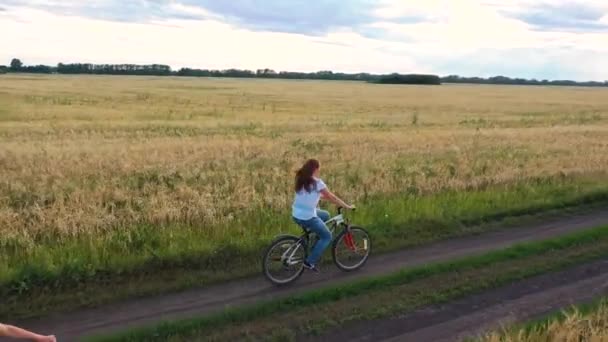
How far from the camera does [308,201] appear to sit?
8773 millimetres

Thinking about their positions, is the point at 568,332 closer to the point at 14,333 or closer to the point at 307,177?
the point at 307,177

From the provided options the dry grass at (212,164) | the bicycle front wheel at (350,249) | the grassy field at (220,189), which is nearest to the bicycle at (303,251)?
the bicycle front wheel at (350,249)

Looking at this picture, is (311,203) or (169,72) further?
(169,72)

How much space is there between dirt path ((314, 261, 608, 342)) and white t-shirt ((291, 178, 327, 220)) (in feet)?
6.77

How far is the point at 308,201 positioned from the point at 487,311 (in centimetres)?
265

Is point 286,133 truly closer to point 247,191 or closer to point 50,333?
point 247,191

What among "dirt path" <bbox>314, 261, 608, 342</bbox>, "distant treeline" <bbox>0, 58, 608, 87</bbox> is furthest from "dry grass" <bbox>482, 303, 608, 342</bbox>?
"distant treeline" <bbox>0, 58, 608, 87</bbox>

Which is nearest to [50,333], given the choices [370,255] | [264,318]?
[264,318]

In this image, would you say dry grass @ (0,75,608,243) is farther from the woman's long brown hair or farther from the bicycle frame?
the woman's long brown hair

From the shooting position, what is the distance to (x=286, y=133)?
30594mm

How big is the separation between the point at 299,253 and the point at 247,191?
4.66 m

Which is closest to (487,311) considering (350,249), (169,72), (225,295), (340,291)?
(340,291)

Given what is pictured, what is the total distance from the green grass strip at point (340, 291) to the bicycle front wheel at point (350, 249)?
2.58 ft

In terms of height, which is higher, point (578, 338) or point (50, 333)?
point (578, 338)
